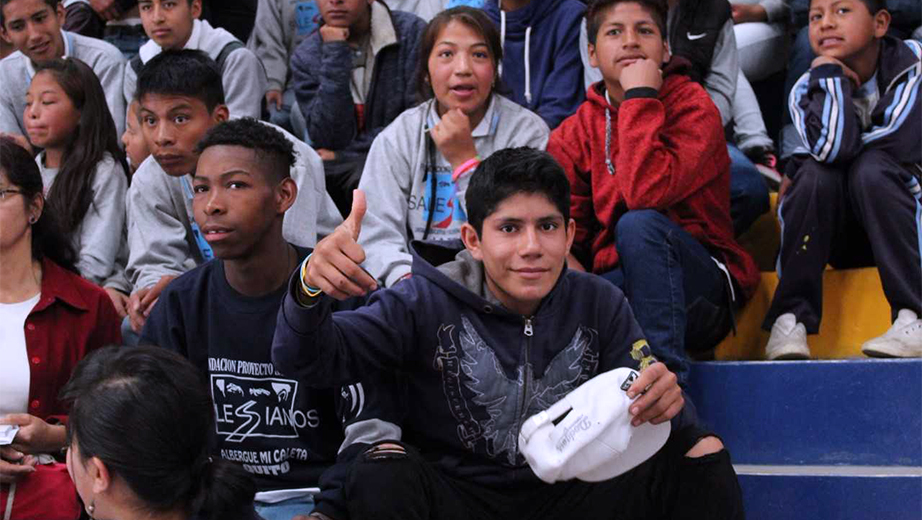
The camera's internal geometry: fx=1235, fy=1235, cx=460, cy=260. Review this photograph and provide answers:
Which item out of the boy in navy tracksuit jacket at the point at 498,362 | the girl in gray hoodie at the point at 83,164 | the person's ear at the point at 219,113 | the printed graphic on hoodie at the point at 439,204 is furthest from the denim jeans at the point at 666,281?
the girl in gray hoodie at the point at 83,164

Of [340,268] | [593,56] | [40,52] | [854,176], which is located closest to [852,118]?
[854,176]

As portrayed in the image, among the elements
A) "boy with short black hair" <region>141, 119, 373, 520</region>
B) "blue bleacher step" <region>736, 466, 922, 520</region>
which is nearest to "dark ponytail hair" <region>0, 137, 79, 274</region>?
"boy with short black hair" <region>141, 119, 373, 520</region>

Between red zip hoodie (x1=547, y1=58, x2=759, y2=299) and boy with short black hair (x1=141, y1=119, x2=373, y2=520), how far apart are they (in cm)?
102

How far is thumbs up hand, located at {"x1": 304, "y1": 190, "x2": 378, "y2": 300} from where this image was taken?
249 cm

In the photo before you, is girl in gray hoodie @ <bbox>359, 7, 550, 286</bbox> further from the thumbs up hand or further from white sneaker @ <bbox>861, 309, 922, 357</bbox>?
the thumbs up hand

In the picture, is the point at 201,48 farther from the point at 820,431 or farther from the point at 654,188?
the point at 820,431

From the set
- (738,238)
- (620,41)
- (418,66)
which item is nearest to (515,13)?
(418,66)

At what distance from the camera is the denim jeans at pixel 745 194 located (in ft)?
14.0

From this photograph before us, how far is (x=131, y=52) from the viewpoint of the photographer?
582 centimetres

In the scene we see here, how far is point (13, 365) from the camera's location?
11.3 feet

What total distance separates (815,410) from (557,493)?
109cm

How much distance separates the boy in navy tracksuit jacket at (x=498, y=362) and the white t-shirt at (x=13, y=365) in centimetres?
110

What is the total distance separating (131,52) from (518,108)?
92.9 inches

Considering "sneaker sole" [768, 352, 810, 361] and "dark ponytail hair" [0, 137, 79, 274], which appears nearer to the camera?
"dark ponytail hair" [0, 137, 79, 274]
